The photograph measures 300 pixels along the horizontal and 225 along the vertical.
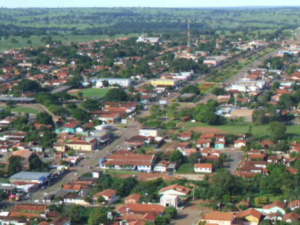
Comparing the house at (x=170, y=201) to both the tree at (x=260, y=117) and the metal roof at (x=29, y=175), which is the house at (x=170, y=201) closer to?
the metal roof at (x=29, y=175)

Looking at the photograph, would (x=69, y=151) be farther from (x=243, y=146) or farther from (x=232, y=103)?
(x=232, y=103)

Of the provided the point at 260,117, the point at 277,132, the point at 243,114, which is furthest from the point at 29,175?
the point at 243,114

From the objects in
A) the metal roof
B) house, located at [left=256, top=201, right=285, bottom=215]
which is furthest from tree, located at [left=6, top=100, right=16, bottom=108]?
house, located at [left=256, top=201, right=285, bottom=215]

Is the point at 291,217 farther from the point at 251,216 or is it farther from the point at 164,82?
the point at 164,82

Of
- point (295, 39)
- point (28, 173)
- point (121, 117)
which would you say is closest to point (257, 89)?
point (121, 117)

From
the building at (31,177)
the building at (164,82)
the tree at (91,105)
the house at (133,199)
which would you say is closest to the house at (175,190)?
the house at (133,199)
